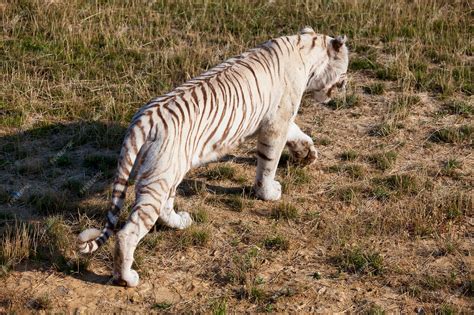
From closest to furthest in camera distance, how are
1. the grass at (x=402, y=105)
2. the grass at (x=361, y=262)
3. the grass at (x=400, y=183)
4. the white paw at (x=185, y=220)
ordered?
the grass at (x=361, y=262)
the white paw at (x=185, y=220)
the grass at (x=400, y=183)
the grass at (x=402, y=105)

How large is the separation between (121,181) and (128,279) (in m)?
0.76

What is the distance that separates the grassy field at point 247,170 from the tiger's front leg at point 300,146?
5.2 inches

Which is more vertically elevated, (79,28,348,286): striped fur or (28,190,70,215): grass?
(79,28,348,286): striped fur

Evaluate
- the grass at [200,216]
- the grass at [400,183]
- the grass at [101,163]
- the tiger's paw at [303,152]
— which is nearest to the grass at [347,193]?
the grass at [400,183]

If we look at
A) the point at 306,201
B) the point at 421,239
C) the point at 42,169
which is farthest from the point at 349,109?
the point at 42,169

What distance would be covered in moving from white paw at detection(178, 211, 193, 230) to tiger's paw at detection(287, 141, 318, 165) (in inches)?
57.5

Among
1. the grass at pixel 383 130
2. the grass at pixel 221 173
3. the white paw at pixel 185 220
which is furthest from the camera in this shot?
the grass at pixel 383 130

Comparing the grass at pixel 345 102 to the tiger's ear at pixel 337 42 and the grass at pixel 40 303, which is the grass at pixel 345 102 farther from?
the grass at pixel 40 303

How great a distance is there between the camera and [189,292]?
5.91 m

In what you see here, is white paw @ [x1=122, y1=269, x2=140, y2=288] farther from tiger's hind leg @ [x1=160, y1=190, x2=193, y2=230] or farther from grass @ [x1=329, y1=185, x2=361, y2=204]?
grass @ [x1=329, y1=185, x2=361, y2=204]

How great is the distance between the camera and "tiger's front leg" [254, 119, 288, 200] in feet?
22.7

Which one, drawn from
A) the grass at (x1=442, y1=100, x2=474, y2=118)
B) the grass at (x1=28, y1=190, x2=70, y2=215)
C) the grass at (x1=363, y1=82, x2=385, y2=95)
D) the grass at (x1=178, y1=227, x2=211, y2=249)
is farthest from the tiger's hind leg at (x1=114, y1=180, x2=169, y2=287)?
the grass at (x1=442, y1=100, x2=474, y2=118)

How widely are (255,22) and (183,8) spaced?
1.07 meters

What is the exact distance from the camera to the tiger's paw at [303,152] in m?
7.61
